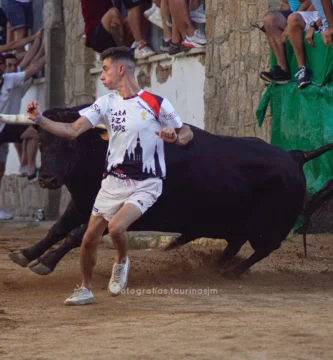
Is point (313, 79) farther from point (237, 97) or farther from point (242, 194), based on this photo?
point (242, 194)

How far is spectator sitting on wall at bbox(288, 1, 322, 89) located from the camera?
435 inches

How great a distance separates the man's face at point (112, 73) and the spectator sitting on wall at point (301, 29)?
3.95 metres

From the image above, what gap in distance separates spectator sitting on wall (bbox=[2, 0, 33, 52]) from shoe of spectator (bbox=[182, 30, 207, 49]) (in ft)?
16.9

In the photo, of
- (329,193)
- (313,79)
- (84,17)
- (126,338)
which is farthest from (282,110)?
(126,338)

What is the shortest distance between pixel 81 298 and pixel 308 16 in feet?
15.9

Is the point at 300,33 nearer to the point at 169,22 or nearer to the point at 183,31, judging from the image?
the point at 183,31

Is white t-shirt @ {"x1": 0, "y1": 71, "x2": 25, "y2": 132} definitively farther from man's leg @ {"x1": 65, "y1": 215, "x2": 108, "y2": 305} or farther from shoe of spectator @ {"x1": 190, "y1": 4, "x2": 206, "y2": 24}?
man's leg @ {"x1": 65, "y1": 215, "x2": 108, "y2": 305}

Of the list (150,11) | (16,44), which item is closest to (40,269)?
(150,11)

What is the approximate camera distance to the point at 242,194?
8680mm

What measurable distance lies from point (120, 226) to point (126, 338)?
1526 mm

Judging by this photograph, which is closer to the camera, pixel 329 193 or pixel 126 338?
pixel 126 338

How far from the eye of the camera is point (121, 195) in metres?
7.47

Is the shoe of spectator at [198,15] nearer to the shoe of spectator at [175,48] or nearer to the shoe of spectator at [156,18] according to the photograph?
the shoe of spectator at [175,48]

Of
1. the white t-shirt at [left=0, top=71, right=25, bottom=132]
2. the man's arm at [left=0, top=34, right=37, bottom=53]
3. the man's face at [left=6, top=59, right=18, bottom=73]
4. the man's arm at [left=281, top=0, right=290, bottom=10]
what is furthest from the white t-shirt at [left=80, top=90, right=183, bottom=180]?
the man's arm at [left=0, top=34, right=37, bottom=53]
